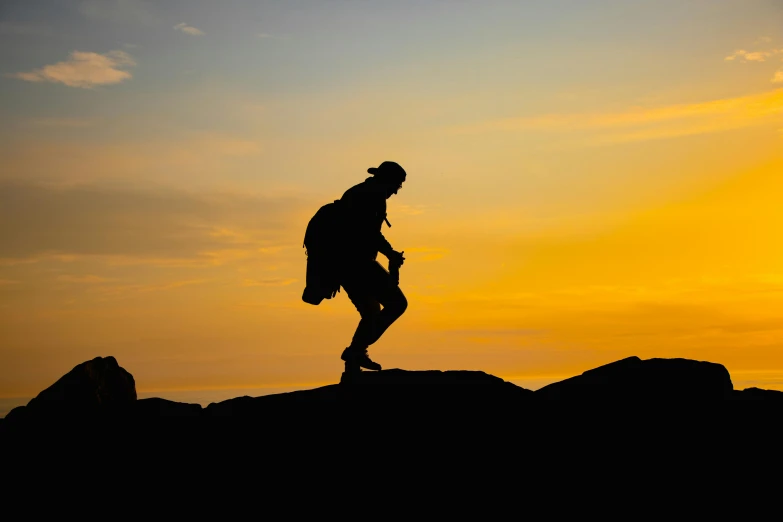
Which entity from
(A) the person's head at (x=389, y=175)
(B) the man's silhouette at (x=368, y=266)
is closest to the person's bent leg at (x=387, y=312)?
(B) the man's silhouette at (x=368, y=266)

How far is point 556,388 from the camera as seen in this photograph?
1394 centimetres

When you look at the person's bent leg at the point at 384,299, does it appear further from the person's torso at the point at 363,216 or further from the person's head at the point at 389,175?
the person's head at the point at 389,175

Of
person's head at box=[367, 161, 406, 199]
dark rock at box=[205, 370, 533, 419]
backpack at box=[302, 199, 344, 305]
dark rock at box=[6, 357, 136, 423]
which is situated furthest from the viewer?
dark rock at box=[6, 357, 136, 423]

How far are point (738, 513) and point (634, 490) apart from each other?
4.90 ft

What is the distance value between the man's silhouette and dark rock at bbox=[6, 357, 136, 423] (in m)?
4.56

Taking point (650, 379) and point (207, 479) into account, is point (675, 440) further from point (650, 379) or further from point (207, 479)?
point (207, 479)

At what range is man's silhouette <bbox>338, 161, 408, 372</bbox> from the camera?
43.8ft

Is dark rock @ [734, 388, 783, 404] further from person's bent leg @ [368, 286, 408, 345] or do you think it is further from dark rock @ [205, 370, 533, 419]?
person's bent leg @ [368, 286, 408, 345]

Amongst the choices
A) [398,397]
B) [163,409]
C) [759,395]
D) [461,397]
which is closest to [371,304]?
[398,397]

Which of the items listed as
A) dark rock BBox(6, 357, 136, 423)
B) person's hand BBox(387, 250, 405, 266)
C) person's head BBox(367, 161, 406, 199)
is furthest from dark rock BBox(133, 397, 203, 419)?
person's head BBox(367, 161, 406, 199)

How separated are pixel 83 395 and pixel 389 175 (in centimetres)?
657

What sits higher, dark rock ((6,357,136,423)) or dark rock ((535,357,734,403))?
dark rock ((6,357,136,423))

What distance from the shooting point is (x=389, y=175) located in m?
13.4

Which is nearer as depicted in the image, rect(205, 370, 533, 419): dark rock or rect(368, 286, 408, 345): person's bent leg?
rect(205, 370, 533, 419): dark rock
